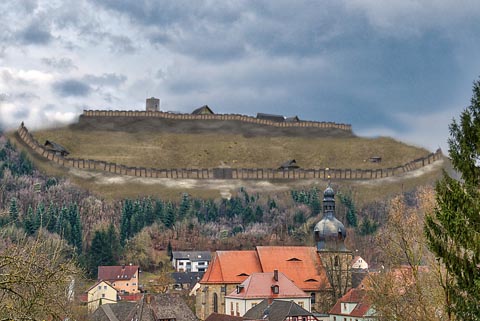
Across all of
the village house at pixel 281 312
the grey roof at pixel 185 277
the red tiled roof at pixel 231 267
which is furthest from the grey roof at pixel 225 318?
the grey roof at pixel 185 277

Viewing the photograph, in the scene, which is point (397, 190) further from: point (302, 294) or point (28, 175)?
point (302, 294)

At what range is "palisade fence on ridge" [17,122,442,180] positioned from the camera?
15862 centimetres

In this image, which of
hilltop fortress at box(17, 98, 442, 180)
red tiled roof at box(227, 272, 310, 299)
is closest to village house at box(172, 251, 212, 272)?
hilltop fortress at box(17, 98, 442, 180)

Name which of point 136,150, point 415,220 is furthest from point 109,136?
point 415,220

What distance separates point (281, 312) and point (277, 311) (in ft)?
1.61

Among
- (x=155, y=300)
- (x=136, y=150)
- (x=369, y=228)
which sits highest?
(x=136, y=150)

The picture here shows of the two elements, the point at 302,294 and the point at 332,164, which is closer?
the point at 302,294

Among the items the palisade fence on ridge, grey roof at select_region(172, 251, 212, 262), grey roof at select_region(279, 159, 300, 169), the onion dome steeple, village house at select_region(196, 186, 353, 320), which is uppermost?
grey roof at select_region(279, 159, 300, 169)

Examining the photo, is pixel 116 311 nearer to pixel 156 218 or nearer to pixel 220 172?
pixel 156 218

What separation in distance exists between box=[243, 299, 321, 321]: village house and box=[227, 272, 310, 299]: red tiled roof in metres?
6.57

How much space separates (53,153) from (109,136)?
20.7m

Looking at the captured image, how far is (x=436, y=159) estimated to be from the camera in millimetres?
173000

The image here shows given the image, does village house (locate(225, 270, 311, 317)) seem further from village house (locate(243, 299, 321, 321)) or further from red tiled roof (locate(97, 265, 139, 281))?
red tiled roof (locate(97, 265, 139, 281))

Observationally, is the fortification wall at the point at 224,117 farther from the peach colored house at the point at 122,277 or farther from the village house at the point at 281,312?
the village house at the point at 281,312
